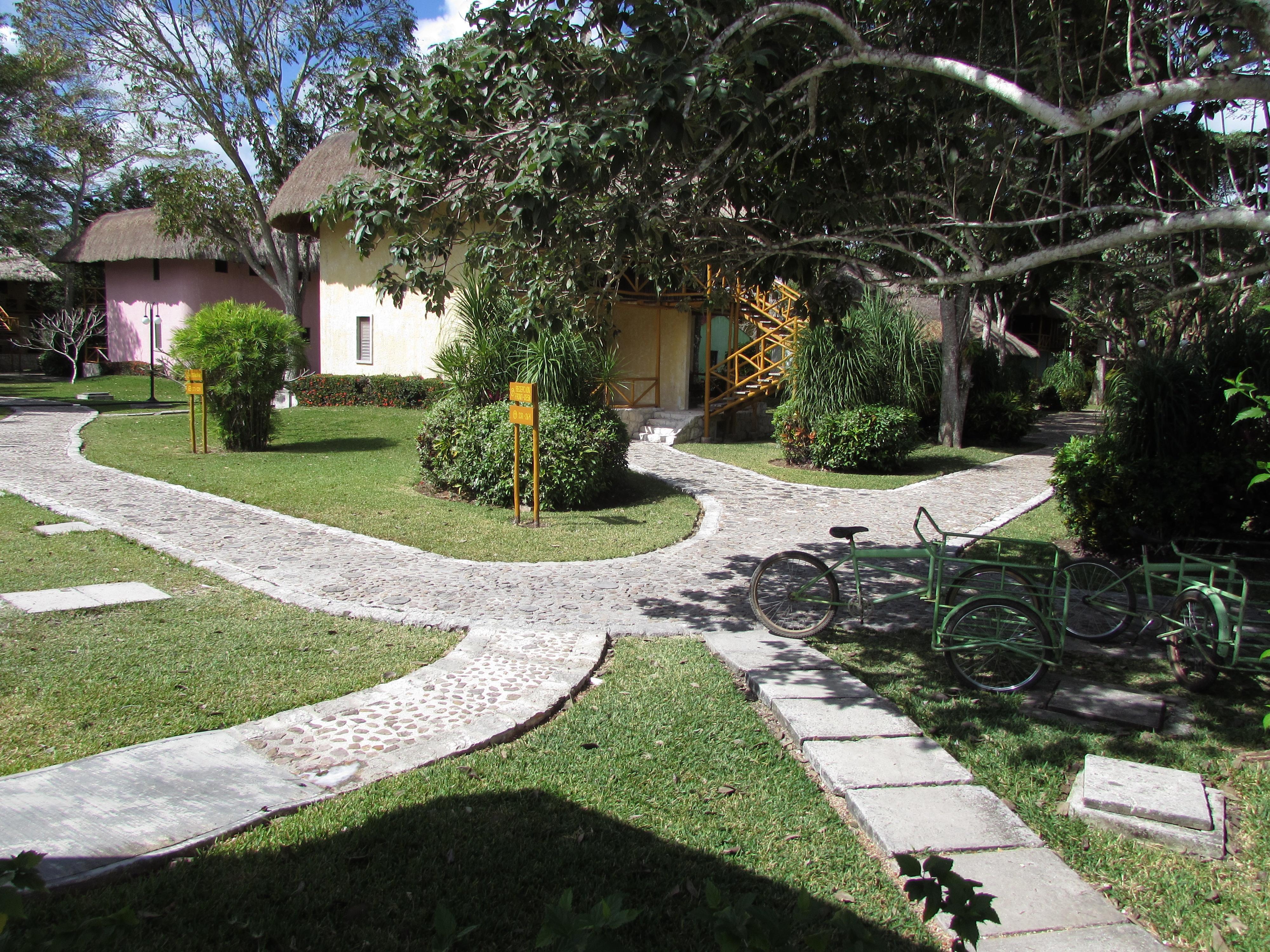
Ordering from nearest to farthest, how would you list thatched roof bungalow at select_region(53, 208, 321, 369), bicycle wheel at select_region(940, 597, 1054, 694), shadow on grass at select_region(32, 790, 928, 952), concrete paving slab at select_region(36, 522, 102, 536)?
shadow on grass at select_region(32, 790, 928, 952)
bicycle wheel at select_region(940, 597, 1054, 694)
concrete paving slab at select_region(36, 522, 102, 536)
thatched roof bungalow at select_region(53, 208, 321, 369)

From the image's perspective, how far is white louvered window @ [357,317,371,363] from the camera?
75.4 feet

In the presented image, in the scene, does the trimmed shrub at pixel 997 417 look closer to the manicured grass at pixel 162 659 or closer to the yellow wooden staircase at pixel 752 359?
the yellow wooden staircase at pixel 752 359

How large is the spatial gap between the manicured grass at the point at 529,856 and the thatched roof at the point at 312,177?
2036 centimetres

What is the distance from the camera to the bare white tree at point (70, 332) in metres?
29.6

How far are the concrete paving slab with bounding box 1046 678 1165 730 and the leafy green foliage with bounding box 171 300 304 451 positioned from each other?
42.6ft

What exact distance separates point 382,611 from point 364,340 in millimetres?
18119

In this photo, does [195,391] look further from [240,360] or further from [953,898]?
[953,898]

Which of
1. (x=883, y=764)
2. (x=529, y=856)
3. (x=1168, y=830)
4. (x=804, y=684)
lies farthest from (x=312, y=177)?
(x=1168, y=830)

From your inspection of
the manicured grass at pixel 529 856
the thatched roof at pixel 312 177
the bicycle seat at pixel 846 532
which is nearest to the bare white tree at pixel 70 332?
the thatched roof at pixel 312 177

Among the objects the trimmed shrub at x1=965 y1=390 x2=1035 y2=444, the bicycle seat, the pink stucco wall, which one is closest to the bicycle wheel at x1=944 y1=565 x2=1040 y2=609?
the bicycle seat

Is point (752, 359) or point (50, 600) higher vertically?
point (752, 359)

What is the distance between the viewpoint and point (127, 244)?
3222 centimetres

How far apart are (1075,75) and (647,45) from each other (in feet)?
11.4

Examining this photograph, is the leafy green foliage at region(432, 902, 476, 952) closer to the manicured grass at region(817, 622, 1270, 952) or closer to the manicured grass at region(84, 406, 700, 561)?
the manicured grass at region(817, 622, 1270, 952)
